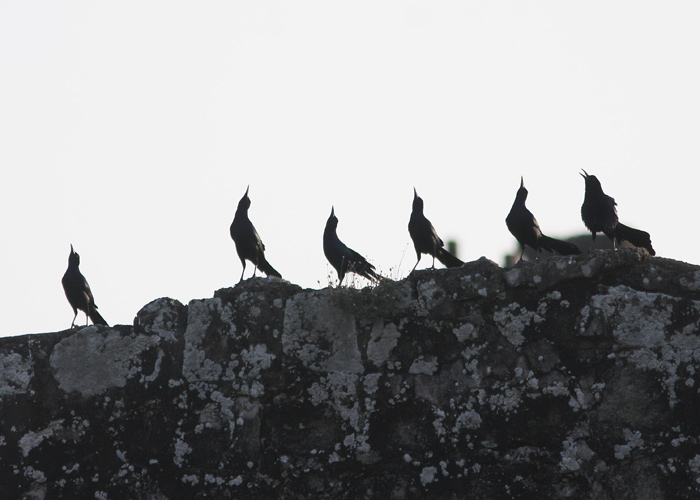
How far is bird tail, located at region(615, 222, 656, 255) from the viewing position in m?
7.99

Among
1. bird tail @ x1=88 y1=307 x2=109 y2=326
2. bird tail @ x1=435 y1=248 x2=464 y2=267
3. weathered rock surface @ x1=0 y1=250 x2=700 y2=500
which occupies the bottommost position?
weathered rock surface @ x1=0 y1=250 x2=700 y2=500

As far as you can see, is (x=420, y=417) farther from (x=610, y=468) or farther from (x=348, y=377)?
(x=610, y=468)

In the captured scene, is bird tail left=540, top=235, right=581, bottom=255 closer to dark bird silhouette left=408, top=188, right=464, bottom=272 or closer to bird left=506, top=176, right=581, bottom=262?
bird left=506, top=176, right=581, bottom=262

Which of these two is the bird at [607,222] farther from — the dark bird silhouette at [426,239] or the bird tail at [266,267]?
the bird tail at [266,267]

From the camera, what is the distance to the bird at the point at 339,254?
29.7 feet

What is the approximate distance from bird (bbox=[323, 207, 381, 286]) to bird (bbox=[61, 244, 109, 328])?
2.68 metres

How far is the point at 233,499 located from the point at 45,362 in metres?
1.97

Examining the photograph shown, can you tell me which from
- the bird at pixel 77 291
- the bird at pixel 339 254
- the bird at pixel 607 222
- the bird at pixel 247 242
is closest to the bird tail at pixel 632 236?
the bird at pixel 607 222

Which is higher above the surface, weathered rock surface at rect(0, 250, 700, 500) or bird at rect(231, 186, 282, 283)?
bird at rect(231, 186, 282, 283)

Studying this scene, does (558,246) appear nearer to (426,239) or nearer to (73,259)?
(426,239)

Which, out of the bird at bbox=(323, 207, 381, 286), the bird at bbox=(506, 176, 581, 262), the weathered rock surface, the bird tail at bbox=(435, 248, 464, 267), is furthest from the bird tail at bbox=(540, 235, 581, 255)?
the bird at bbox=(323, 207, 381, 286)

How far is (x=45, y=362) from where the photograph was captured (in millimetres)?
7398

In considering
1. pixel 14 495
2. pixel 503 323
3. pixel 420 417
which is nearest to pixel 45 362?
pixel 14 495

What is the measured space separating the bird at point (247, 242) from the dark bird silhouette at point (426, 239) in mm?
1591
